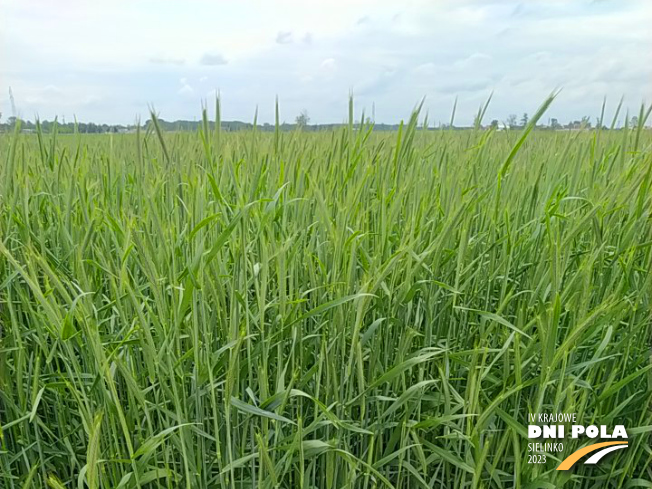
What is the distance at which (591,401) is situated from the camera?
0.88m

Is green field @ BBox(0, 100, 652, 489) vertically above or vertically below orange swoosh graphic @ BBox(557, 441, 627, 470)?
above

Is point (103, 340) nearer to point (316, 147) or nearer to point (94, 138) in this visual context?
point (316, 147)

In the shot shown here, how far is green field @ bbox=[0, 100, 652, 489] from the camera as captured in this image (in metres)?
0.68

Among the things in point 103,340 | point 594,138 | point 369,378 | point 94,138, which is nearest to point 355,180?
point 369,378

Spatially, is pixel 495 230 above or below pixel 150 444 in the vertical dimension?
above

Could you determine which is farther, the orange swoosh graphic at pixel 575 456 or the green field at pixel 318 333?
the orange swoosh graphic at pixel 575 456

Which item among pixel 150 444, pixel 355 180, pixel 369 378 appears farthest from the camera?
pixel 355 180

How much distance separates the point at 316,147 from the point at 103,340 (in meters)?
0.81

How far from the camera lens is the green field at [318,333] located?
2.23 feet

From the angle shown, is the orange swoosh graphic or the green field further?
the orange swoosh graphic

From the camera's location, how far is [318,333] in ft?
2.59

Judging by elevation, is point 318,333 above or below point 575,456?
above

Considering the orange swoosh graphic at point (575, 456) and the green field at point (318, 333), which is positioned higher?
the green field at point (318, 333)

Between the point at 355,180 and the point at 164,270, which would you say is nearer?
the point at 164,270
